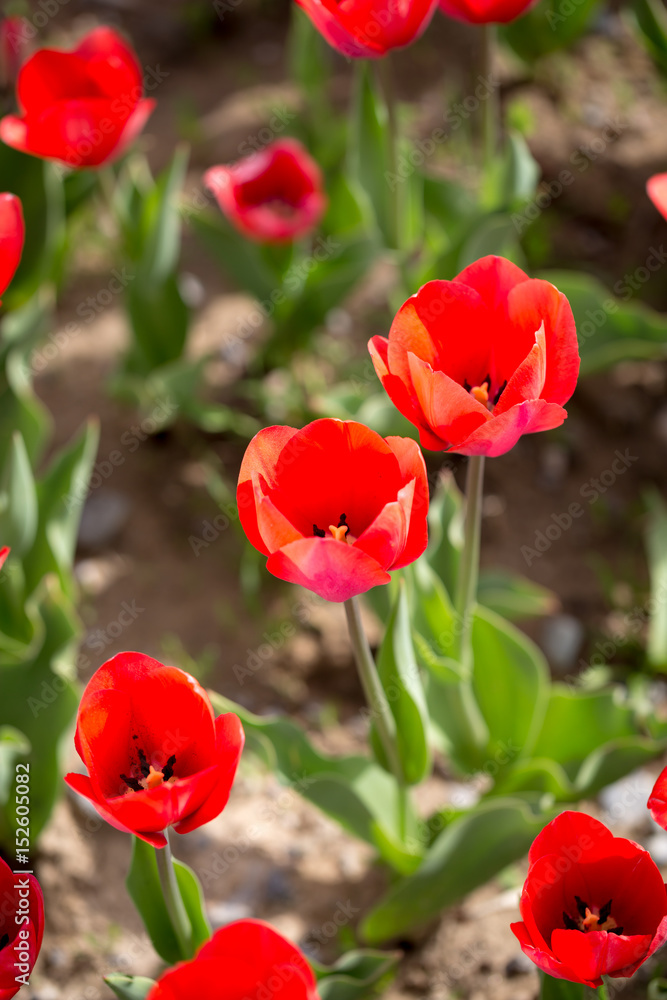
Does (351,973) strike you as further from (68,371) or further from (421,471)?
(68,371)

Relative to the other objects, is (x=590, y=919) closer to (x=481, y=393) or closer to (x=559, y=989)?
(x=559, y=989)

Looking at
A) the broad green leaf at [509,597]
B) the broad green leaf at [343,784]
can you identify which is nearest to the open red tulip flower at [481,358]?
the broad green leaf at [343,784]

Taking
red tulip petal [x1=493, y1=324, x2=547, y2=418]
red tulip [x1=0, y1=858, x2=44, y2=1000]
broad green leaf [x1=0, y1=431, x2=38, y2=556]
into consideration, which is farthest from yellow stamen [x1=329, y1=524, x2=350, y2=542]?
broad green leaf [x1=0, y1=431, x2=38, y2=556]

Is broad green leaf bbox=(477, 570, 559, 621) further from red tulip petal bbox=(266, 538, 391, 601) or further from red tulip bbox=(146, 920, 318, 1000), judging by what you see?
red tulip bbox=(146, 920, 318, 1000)

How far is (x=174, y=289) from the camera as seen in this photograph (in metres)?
2.56

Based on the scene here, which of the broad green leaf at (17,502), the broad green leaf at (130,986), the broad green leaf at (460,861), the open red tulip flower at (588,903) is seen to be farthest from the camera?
the broad green leaf at (17,502)

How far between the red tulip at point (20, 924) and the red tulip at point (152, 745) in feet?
0.44

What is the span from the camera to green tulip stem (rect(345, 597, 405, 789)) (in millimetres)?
1313

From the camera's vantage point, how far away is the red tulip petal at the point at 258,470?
3.65 ft

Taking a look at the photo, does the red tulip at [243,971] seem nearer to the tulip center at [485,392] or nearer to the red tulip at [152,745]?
the red tulip at [152,745]

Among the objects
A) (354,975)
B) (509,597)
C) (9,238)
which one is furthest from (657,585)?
(9,238)

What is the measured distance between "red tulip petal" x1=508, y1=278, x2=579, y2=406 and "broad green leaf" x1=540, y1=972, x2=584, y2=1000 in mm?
761

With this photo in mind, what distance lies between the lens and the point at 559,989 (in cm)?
134

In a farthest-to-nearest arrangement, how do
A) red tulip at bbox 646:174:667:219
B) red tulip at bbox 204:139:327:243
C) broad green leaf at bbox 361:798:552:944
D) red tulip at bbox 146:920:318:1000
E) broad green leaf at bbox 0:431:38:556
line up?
red tulip at bbox 204:139:327:243
broad green leaf at bbox 0:431:38:556
broad green leaf at bbox 361:798:552:944
red tulip at bbox 646:174:667:219
red tulip at bbox 146:920:318:1000
